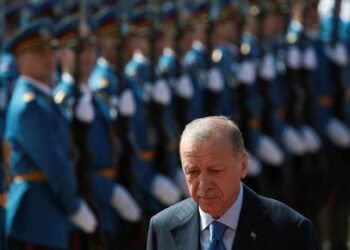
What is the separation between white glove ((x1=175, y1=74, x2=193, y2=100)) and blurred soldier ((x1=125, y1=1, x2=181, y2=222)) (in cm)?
32

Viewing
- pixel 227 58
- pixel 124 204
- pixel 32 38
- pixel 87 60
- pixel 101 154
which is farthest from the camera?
pixel 227 58

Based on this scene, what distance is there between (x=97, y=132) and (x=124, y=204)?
0.47 meters

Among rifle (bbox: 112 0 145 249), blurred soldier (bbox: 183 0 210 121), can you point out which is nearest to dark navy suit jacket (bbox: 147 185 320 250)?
rifle (bbox: 112 0 145 249)

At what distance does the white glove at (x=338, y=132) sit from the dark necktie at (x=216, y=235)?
526cm

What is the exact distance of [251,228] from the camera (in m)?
2.93

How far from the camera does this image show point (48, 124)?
497 cm

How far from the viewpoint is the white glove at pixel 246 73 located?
25.1ft

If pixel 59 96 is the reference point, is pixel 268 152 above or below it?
below

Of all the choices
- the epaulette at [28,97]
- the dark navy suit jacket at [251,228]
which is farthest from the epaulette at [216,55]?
the dark navy suit jacket at [251,228]

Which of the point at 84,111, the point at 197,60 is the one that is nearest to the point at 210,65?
the point at 197,60

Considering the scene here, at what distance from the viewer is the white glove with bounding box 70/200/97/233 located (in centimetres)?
529

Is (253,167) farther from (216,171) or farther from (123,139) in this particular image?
(216,171)

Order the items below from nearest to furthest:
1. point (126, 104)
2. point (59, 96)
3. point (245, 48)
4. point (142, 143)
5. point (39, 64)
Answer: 1. point (39, 64)
2. point (59, 96)
3. point (126, 104)
4. point (142, 143)
5. point (245, 48)

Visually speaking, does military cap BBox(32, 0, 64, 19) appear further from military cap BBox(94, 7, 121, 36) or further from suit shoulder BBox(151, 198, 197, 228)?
suit shoulder BBox(151, 198, 197, 228)
